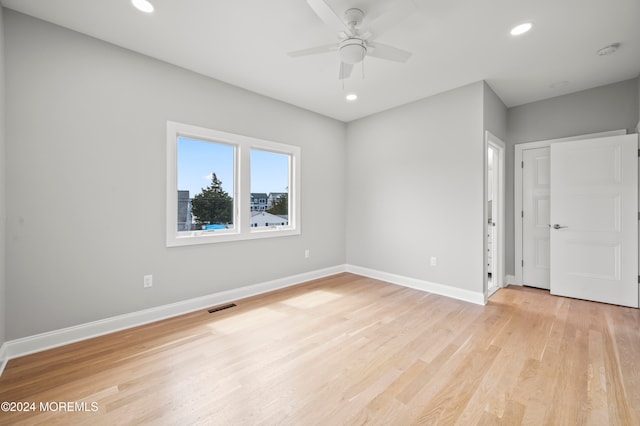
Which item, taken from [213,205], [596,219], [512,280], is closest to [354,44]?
[213,205]

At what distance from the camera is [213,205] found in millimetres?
3508

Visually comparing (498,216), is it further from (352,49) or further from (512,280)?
(352,49)

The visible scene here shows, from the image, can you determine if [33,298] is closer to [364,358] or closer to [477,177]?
[364,358]

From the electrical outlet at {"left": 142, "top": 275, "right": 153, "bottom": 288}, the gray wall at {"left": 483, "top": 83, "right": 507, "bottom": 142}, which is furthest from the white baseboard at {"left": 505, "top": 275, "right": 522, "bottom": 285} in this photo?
the electrical outlet at {"left": 142, "top": 275, "right": 153, "bottom": 288}

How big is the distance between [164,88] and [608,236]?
573 centimetres

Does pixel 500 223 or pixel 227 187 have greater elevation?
pixel 227 187

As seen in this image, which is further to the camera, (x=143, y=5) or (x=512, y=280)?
(x=512, y=280)

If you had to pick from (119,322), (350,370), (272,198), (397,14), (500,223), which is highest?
(397,14)

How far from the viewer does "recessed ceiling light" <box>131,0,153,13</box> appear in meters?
2.13

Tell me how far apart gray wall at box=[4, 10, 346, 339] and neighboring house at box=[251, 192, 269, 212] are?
2.22 feet

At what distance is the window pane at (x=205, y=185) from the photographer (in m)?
3.24

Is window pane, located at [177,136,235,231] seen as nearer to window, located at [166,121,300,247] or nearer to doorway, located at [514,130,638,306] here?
window, located at [166,121,300,247]

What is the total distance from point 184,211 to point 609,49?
490cm

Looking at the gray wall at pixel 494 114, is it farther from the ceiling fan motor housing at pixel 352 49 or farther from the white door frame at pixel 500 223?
the ceiling fan motor housing at pixel 352 49
